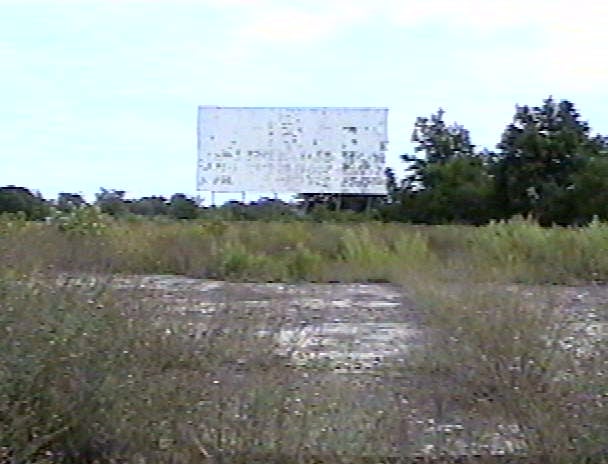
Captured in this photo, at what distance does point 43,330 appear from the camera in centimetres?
384

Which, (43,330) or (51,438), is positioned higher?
(43,330)

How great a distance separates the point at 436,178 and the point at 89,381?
41.9 meters

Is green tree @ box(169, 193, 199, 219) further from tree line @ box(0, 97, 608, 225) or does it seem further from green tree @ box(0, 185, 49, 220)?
green tree @ box(0, 185, 49, 220)

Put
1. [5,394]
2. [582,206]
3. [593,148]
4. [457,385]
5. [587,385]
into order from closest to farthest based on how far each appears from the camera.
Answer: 1. [5,394]
2. [587,385]
3. [457,385]
4. [582,206]
5. [593,148]

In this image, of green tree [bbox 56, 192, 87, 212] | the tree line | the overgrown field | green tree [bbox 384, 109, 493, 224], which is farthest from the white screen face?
the overgrown field

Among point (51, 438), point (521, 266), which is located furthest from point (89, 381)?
point (521, 266)

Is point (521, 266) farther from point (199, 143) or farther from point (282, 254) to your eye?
point (199, 143)

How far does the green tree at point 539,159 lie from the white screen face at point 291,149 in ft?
18.7

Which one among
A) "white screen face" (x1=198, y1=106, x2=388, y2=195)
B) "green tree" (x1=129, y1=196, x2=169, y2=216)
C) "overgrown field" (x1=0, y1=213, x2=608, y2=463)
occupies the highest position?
"white screen face" (x1=198, y1=106, x2=388, y2=195)

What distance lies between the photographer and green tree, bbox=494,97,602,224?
128 ft

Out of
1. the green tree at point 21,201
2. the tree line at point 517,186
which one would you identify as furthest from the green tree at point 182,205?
the green tree at point 21,201

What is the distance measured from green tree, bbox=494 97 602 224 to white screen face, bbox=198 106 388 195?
5711 millimetres

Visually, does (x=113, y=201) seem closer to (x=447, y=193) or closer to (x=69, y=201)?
(x=69, y=201)

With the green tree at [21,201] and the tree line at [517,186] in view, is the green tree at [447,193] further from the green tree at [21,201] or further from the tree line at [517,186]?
the green tree at [21,201]
